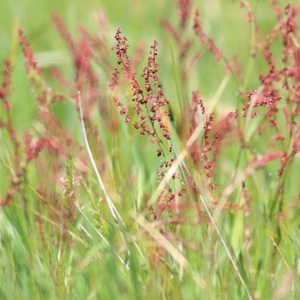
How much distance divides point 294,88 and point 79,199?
0.58 metres

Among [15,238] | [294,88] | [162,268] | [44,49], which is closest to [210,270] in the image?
[162,268]

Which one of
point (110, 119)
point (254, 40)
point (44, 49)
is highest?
point (44, 49)

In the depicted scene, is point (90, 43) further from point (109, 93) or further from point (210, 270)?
point (210, 270)

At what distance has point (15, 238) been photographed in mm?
2129

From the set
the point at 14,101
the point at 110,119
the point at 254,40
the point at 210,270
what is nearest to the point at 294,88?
the point at 254,40

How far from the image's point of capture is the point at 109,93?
255 cm

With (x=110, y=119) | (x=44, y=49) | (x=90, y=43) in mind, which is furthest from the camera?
(x=44, y=49)

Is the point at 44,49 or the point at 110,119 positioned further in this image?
the point at 44,49

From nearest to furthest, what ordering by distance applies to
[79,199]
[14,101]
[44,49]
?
[79,199] → [14,101] → [44,49]

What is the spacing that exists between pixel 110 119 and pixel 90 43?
0.30m

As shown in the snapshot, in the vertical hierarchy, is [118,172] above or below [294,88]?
below

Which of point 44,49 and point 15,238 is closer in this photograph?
point 15,238

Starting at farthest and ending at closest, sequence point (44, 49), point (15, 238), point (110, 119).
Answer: point (44, 49) → point (110, 119) → point (15, 238)

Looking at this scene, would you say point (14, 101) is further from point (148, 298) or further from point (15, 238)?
point (148, 298)
